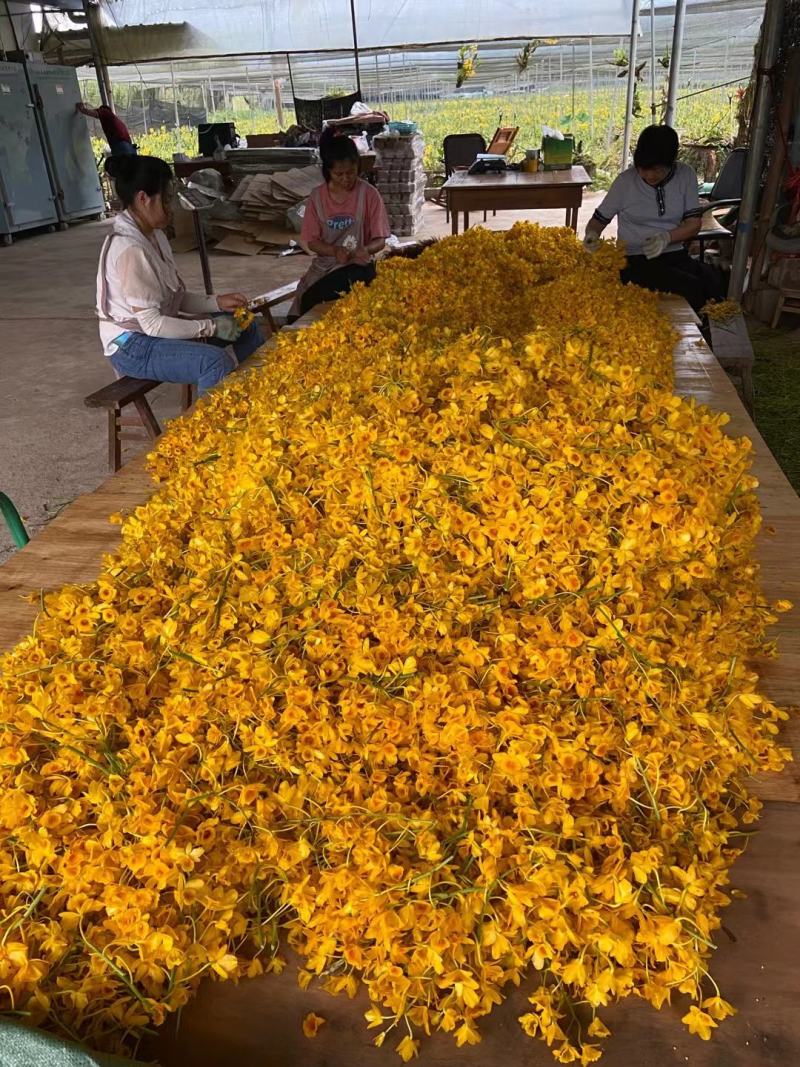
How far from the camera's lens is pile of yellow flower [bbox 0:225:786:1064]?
3.13ft

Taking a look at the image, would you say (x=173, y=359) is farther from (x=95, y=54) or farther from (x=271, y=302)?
(x=95, y=54)

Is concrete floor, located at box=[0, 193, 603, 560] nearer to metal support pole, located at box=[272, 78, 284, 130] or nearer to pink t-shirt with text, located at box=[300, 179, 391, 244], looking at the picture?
pink t-shirt with text, located at box=[300, 179, 391, 244]

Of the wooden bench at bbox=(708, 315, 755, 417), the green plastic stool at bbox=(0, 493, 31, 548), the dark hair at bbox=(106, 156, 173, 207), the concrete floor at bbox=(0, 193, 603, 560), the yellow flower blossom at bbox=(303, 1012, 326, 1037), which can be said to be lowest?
the concrete floor at bbox=(0, 193, 603, 560)

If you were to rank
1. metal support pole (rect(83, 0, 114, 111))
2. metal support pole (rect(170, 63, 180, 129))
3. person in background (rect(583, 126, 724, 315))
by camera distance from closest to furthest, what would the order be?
person in background (rect(583, 126, 724, 315)) → metal support pole (rect(83, 0, 114, 111)) → metal support pole (rect(170, 63, 180, 129))

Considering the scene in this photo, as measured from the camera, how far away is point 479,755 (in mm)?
1111

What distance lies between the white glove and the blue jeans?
2.58 meters

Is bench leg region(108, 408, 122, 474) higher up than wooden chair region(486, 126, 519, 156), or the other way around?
wooden chair region(486, 126, 519, 156)

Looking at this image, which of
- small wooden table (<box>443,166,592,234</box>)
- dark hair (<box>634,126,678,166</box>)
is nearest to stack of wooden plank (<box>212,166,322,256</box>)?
small wooden table (<box>443,166,592,234</box>)

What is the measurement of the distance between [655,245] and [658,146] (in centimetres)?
57

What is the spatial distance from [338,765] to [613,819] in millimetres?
406

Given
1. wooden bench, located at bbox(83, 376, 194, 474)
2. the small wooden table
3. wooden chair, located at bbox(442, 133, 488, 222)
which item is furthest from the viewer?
wooden chair, located at bbox(442, 133, 488, 222)

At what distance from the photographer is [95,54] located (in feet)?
40.4

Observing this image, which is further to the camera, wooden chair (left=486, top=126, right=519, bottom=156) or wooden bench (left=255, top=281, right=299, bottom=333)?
wooden chair (left=486, top=126, right=519, bottom=156)

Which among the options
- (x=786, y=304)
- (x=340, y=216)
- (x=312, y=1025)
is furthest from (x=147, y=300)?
(x=786, y=304)
